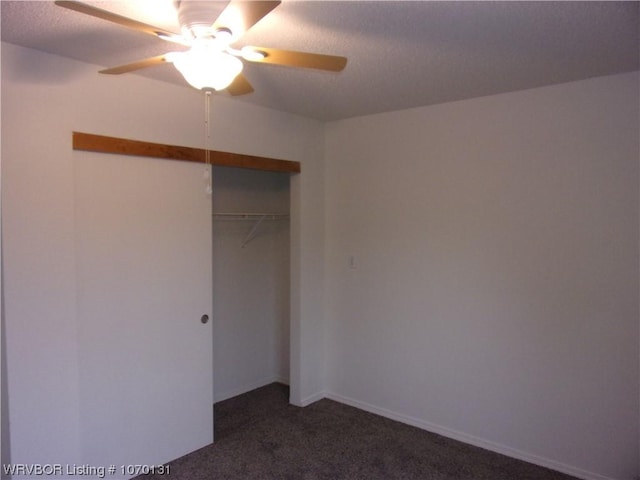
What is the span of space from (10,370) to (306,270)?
2.26 m

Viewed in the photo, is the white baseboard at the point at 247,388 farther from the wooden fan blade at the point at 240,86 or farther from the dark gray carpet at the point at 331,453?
the wooden fan blade at the point at 240,86

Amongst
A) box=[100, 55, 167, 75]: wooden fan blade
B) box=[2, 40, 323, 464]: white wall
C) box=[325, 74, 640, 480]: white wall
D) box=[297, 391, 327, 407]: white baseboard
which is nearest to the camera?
box=[100, 55, 167, 75]: wooden fan blade

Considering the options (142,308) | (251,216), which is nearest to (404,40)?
(142,308)

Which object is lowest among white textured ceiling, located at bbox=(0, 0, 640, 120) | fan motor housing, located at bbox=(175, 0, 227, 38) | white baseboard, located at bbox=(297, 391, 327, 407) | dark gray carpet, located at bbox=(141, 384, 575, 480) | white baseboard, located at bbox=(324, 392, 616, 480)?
dark gray carpet, located at bbox=(141, 384, 575, 480)

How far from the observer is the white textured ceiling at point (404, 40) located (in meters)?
1.90

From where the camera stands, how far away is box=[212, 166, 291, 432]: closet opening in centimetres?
420

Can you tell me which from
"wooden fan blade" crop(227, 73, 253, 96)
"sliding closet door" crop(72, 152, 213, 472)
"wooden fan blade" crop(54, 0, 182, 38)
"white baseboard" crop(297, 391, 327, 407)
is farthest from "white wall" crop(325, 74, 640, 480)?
"wooden fan blade" crop(54, 0, 182, 38)

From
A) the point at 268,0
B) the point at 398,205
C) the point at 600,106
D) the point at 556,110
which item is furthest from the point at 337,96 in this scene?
the point at 268,0

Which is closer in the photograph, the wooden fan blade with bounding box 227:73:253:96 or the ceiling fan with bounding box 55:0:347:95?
the ceiling fan with bounding box 55:0:347:95

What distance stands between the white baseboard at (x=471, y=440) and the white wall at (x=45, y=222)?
2.22m

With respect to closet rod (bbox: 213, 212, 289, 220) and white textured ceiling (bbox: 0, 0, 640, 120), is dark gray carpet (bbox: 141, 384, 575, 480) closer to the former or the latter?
closet rod (bbox: 213, 212, 289, 220)

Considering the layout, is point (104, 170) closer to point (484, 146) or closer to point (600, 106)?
point (484, 146)

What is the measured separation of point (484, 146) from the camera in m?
3.29

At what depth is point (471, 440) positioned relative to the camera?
3.37m
